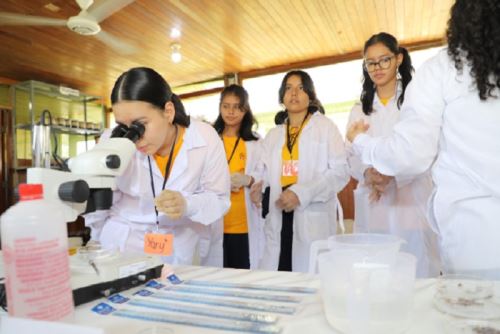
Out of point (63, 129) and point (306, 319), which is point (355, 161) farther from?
point (63, 129)

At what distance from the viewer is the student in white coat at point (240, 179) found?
7.05 feet

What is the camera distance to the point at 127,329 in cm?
67

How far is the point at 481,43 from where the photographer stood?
0.87 metres

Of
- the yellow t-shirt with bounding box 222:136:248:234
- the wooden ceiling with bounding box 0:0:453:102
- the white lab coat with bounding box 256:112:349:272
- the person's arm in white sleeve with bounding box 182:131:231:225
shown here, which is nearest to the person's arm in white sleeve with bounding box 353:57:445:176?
the person's arm in white sleeve with bounding box 182:131:231:225

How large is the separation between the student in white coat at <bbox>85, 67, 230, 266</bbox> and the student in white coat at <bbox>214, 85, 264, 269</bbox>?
0.64 m

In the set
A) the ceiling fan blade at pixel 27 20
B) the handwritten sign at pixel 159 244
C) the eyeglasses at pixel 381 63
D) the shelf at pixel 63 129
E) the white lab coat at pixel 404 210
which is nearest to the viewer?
the handwritten sign at pixel 159 244

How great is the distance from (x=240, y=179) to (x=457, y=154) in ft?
4.60

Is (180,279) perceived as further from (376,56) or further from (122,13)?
(122,13)

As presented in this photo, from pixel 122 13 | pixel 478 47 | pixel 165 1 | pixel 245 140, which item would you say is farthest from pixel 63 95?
pixel 478 47

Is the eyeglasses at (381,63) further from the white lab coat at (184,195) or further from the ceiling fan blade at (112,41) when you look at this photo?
the ceiling fan blade at (112,41)

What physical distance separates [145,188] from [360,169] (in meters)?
1.15

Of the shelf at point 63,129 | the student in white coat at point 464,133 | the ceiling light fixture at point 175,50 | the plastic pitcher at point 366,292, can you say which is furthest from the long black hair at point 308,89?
the shelf at point 63,129

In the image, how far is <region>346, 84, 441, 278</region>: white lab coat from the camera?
5.67 ft

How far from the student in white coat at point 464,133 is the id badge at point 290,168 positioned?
1176mm
